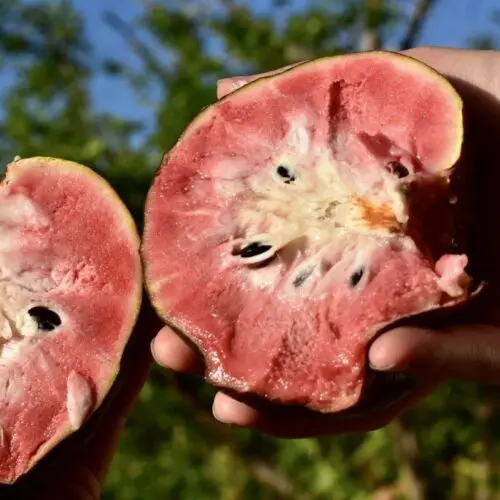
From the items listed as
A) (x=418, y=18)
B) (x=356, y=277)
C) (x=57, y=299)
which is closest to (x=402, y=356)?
(x=356, y=277)

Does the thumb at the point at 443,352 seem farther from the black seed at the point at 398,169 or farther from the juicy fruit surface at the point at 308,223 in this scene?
the black seed at the point at 398,169

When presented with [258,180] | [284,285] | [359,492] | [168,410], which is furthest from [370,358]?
[168,410]

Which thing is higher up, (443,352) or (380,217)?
(380,217)

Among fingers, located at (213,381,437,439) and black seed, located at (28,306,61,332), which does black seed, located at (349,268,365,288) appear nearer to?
fingers, located at (213,381,437,439)

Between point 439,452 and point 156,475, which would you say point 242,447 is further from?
point 439,452

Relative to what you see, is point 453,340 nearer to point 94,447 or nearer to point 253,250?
Result: point 253,250

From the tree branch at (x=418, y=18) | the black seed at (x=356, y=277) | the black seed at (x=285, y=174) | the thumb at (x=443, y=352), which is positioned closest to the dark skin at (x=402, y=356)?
the thumb at (x=443, y=352)

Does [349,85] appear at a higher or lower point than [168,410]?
higher
